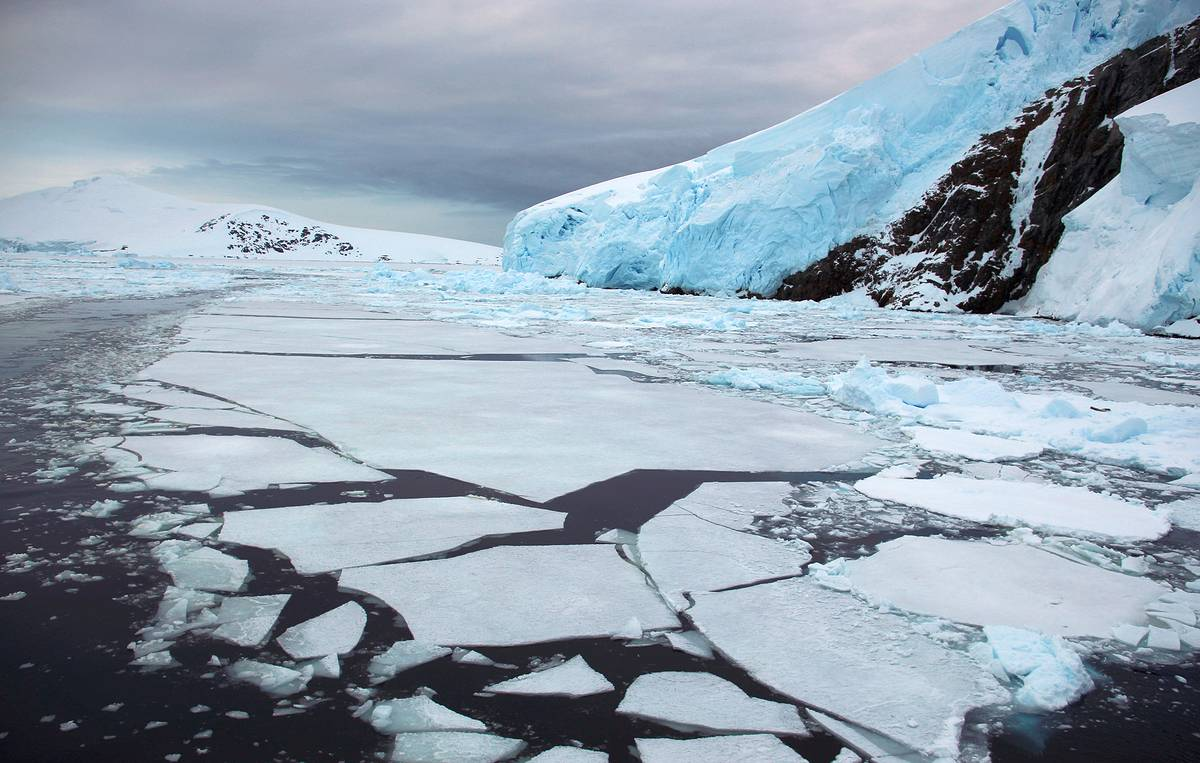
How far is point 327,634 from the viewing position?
218 centimetres

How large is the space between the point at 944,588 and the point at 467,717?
1.69 meters

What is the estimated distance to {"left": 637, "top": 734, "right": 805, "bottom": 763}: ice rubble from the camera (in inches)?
65.5

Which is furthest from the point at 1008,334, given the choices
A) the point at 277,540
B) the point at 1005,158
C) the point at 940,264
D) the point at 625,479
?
the point at 277,540

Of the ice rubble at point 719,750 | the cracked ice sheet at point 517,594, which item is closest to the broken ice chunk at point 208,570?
the cracked ice sheet at point 517,594

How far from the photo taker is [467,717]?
179cm

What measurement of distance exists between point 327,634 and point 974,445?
407 cm

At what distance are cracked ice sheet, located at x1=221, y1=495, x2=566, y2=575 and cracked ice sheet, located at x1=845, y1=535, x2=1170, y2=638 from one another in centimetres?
130

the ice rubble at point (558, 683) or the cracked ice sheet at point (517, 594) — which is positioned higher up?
the cracked ice sheet at point (517, 594)

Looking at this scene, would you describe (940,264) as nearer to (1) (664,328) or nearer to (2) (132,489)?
(1) (664,328)

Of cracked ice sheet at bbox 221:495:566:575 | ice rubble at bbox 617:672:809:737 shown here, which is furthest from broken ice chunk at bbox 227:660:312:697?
ice rubble at bbox 617:672:809:737

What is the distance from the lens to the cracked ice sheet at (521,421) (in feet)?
13.5

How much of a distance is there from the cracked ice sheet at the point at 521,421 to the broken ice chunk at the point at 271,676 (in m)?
1.62

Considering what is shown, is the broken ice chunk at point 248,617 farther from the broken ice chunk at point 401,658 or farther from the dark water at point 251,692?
the broken ice chunk at point 401,658

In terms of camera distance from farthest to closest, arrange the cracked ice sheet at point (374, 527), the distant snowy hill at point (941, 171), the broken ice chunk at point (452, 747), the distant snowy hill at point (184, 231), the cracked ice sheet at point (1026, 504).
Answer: the distant snowy hill at point (184, 231)
the distant snowy hill at point (941, 171)
the cracked ice sheet at point (1026, 504)
the cracked ice sheet at point (374, 527)
the broken ice chunk at point (452, 747)
